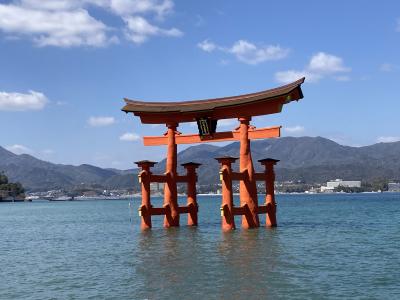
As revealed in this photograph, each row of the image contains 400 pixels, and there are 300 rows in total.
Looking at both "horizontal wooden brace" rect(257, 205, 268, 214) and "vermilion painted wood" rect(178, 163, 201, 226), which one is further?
"vermilion painted wood" rect(178, 163, 201, 226)

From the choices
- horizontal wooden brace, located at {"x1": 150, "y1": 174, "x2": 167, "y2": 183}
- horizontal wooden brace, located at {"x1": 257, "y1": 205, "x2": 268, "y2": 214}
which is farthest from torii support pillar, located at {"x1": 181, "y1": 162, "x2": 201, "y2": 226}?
horizontal wooden brace, located at {"x1": 257, "y1": 205, "x2": 268, "y2": 214}

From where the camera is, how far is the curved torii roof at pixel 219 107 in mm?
30156

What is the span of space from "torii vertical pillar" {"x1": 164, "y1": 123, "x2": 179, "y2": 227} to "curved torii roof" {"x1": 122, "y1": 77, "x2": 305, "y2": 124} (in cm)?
92

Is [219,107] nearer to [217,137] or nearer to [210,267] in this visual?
[217,137]

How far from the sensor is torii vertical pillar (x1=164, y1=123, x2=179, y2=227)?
3388cm

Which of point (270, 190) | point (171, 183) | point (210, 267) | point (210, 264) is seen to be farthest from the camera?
point (171, 183)

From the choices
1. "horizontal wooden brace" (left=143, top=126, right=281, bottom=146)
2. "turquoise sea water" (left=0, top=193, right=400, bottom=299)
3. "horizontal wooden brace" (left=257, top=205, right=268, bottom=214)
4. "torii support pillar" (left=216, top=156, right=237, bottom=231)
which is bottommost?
"turquoise sea water" (left=0, top=193, right=400, bottom=299)

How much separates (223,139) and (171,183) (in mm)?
4398

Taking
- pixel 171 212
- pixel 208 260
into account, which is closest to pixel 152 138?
pixel 171 212

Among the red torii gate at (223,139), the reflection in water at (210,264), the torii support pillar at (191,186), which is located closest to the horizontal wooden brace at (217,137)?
the red torii gate at (223,139)

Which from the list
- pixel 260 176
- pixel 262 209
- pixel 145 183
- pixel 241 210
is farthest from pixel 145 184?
pixel 262 209

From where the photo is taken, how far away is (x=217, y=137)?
33.1 meters

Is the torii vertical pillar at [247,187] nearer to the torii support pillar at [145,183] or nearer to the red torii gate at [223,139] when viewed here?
the red torii gate at [223,139]

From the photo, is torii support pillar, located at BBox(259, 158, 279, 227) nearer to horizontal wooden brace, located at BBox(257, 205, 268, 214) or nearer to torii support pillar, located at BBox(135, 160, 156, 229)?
horizontal wooden brace, located at BBox(257, 205, 268, 214)
